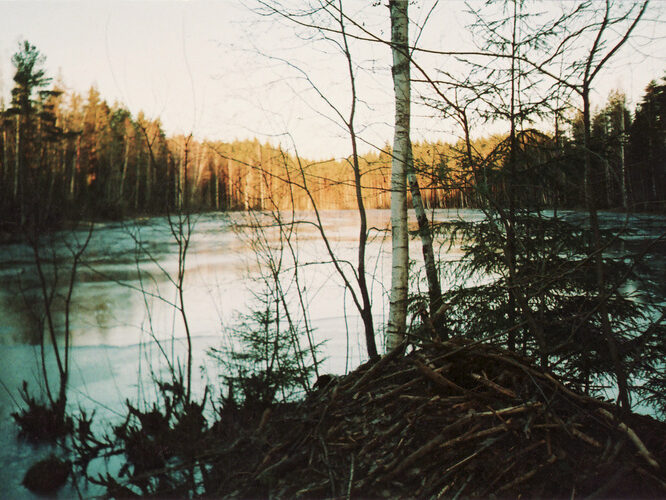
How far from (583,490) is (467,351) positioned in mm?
695

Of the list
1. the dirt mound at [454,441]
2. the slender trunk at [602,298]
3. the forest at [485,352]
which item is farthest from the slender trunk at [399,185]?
the slender trunk at [602,298]

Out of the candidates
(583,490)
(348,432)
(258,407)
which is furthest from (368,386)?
(258,407)

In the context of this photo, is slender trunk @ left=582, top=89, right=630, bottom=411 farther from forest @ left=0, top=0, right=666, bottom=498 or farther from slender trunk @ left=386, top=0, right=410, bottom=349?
slender trunk @ left=386, top=0, right=410, bottom=349

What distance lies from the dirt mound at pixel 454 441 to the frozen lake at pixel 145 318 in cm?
108

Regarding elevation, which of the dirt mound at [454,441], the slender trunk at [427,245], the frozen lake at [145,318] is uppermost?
the slender trunk at [427,245]

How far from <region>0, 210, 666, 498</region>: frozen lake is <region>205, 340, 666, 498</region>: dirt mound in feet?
3.53

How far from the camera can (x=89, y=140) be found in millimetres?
34969

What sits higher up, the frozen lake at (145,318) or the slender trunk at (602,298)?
the slender trunk at (602,298)

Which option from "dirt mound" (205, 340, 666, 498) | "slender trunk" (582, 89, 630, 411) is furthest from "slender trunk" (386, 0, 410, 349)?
"slender trunk" (582, 89, 630, 411)

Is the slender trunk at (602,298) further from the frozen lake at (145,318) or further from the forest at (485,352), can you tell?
the frozen lake at (145,318)

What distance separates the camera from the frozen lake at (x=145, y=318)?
20.8ft

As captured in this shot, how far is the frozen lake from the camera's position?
6352 millimetres

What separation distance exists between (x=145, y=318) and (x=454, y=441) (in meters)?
12.9

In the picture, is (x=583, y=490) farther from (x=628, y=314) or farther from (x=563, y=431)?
(x=628, y=314)
